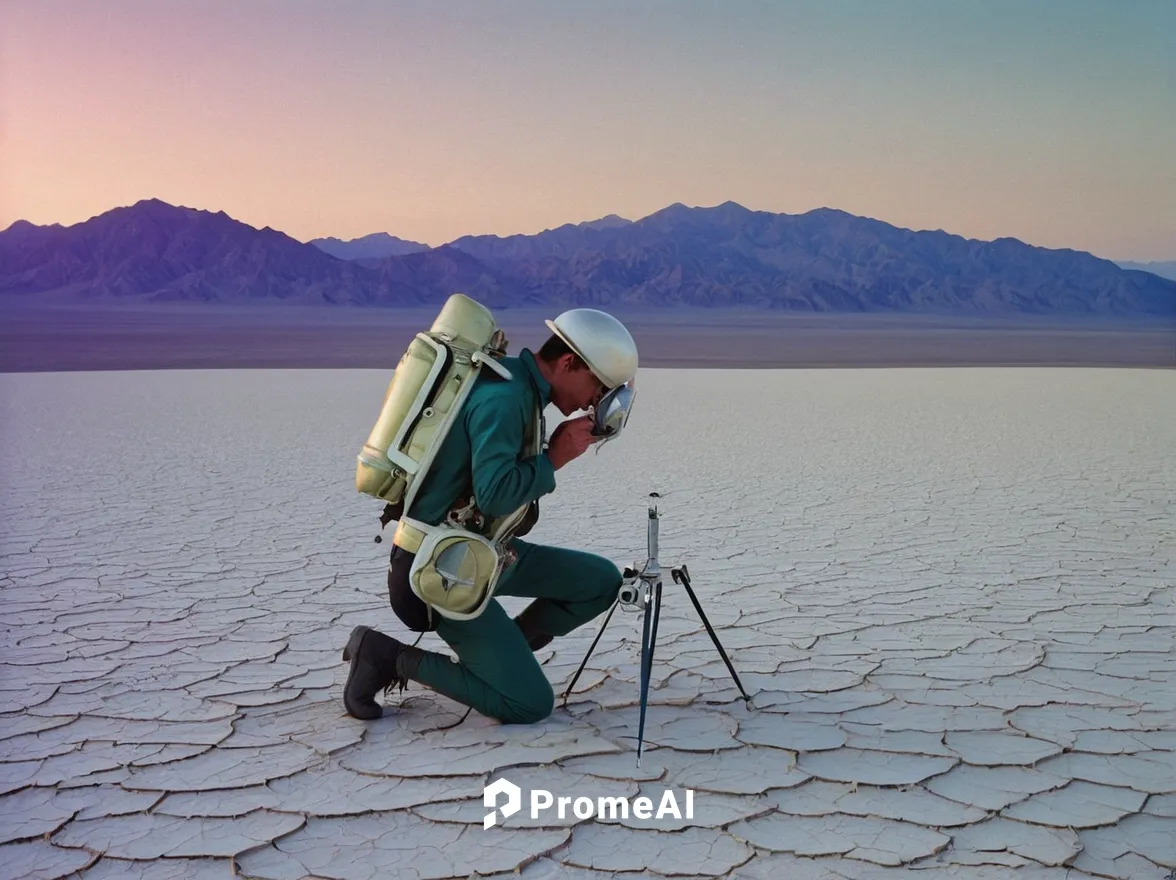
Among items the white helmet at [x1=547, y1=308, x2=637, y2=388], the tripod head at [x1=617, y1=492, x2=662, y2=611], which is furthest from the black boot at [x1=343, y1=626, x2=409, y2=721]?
the white helmet at [x1=547, y1=308, x2=637, y2=388]

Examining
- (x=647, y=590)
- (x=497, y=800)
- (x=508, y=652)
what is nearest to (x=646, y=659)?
(x=647, y=590)

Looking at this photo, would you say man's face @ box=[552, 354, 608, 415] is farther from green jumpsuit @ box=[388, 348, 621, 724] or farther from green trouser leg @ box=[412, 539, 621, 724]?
green trouser leg @ box=[412, 539, 621, 724]

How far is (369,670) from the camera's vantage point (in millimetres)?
3898

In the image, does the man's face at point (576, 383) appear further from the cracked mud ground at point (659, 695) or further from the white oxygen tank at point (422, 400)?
the cracked mud ground at point (659, 695)

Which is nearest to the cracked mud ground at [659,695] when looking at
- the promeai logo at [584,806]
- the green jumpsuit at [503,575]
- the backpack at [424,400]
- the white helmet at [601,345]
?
the promeai logo at [584,806]

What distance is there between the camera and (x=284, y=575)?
20.7 feet

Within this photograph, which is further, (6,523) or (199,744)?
(6,523)

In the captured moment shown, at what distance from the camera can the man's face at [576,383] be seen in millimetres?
3637

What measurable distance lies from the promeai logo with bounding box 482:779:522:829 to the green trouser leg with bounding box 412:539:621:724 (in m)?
0.37

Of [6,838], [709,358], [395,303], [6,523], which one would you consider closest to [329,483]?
[6,523]

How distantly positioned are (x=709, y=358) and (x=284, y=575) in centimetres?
3481

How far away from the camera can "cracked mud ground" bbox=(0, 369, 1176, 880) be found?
317 cm

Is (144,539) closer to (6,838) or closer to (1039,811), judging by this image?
(6,838)

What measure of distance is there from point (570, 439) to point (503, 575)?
548 mm
